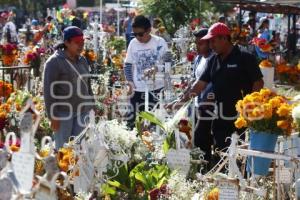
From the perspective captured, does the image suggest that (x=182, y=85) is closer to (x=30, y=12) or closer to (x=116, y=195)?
(x=116, y=195)

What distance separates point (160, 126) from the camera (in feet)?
17.9

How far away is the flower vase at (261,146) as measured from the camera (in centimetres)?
380

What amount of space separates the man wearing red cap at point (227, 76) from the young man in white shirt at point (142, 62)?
4.94 ft

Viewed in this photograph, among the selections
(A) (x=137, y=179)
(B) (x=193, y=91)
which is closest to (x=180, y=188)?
(A) (x=137, y=179)

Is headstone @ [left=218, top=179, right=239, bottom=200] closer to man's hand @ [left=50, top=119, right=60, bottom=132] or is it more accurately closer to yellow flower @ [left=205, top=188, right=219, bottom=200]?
yellow flower @ [left=205, top=188, right=219, bottom=200]

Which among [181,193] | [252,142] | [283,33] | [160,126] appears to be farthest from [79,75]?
[283,33]

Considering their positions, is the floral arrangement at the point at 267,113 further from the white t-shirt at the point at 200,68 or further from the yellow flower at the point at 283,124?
the white t-shirt at the point at 200,68

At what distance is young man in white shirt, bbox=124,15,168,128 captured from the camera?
679 centimetres

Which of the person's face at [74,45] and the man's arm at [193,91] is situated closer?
the person's face at [74,45]

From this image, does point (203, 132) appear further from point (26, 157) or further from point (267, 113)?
point (26, 157)

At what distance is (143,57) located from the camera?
687 cm

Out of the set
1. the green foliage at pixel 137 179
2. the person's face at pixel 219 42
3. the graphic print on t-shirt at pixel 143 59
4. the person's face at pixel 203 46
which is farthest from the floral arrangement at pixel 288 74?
the green foliage at pixel 137 179

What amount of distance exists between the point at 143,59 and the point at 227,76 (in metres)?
1.83

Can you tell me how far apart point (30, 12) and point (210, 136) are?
41.3 m
